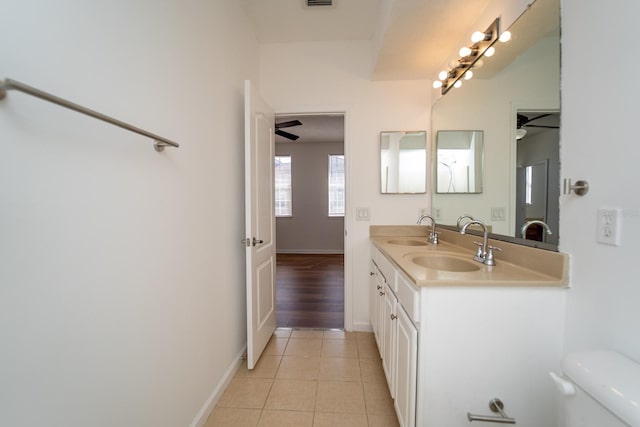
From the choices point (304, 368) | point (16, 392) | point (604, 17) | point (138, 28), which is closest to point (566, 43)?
point (604, 17)

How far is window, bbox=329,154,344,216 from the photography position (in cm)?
598

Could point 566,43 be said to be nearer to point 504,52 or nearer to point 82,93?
point 504,52

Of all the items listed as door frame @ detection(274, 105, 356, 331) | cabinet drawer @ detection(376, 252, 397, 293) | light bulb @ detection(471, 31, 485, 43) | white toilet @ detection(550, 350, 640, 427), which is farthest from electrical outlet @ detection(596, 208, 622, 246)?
door frame @ detection(274, 105, 356, 331)

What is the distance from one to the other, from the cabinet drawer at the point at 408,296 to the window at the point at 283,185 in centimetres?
490

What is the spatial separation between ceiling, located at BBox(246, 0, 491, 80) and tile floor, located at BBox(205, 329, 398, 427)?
2374mm

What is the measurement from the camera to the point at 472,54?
5.51 ft

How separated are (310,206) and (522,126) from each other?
16.2 feet

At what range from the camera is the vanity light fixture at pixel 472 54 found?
4.83 ft

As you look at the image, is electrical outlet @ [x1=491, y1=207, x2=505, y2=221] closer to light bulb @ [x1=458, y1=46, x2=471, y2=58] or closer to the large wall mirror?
the large wall mirror

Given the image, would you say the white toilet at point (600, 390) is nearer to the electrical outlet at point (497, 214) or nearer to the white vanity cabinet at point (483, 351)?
the white vanity cabinet at point (483, 351)

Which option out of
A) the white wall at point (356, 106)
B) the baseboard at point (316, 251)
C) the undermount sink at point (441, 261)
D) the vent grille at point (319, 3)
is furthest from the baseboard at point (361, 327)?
the baseboard at point (316, 251)

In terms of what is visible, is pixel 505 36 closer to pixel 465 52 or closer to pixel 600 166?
pixel 465 52

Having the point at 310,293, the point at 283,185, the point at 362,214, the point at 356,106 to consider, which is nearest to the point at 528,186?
the point at 362,214

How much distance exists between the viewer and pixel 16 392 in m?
0.62
